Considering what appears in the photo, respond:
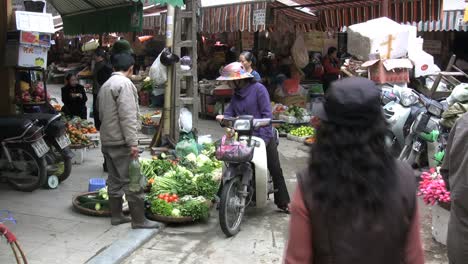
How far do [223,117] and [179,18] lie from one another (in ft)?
11.3

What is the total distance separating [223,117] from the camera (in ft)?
18.8

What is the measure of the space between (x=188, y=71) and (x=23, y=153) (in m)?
3.15

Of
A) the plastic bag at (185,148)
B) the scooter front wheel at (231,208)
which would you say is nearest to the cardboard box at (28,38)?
the plastic bag at (185,148)

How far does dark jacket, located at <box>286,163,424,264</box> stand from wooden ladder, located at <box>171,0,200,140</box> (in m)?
6.95

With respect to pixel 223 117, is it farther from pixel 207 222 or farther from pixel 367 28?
pixel 367 28

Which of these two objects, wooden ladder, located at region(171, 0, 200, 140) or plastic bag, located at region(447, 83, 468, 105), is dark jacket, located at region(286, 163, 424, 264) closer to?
plastic bag, located at region(447, 83, 468, 105)

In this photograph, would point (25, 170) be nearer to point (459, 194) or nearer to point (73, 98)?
point (73, 98)

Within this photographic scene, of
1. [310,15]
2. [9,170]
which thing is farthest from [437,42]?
[9,170]

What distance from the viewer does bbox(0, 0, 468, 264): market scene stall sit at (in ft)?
17.0

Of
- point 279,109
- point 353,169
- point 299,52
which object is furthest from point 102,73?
point 353,169

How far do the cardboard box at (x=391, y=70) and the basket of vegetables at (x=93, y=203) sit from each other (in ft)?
16.6

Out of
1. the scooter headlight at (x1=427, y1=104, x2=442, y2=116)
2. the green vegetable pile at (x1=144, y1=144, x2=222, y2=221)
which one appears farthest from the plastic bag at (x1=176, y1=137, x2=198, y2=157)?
the scooter headlight at (x1=427, y1=104, x2=442, y2=116)

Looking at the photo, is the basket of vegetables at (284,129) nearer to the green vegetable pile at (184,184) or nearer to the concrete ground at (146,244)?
the green vegetable pile at (184,184)

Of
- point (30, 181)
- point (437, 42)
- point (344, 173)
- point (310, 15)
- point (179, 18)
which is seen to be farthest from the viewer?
point (437, 42)
